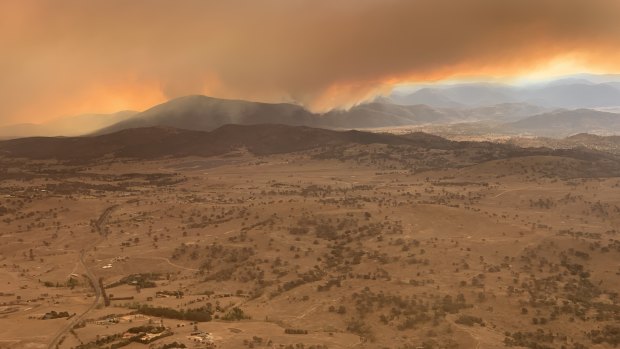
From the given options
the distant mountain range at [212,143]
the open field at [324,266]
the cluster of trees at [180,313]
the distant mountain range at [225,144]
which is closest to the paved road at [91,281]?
the open field at [324,266]

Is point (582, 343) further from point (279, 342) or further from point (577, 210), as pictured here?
point (577, 210)

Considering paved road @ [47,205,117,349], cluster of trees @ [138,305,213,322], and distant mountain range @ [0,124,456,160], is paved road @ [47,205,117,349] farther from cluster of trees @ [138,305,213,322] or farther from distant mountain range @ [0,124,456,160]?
distant mountain range @ [0,124,456,160]

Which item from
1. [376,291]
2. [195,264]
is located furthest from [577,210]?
[195,264]

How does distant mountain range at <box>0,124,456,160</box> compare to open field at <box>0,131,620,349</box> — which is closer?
open field at <box>0,131,620,349</box>

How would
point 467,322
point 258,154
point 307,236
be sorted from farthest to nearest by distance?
point 258,154 → point 307,236 → point 467,322

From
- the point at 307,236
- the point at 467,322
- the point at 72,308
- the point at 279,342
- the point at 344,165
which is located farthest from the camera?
the point at 344,165

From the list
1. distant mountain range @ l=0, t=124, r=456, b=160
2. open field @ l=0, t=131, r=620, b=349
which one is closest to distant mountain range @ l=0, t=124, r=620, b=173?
distant mountain range @ l=0, t=124, r=456, b=160

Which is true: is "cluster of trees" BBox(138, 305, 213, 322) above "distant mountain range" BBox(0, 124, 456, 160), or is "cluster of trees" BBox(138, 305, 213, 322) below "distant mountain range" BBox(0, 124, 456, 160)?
below

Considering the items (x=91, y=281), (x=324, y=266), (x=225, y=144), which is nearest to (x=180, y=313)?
(x=324, y=266)

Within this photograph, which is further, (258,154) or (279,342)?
(258,154)
